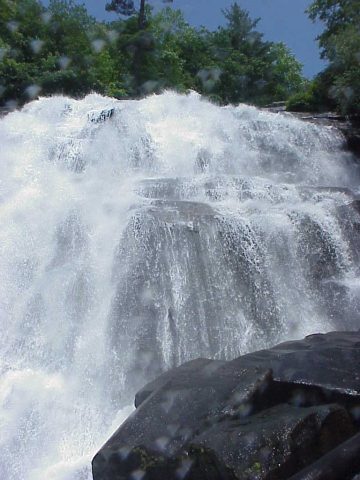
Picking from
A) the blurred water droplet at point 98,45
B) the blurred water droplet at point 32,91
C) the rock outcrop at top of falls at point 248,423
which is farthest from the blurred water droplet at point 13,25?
the rock outcrop at top of falls at point 248,423

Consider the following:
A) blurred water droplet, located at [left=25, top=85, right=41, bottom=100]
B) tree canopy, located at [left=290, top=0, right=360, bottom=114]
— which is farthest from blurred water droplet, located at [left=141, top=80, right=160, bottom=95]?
tree canopy, located at [left=290, top=0, right=360, bottom=114]

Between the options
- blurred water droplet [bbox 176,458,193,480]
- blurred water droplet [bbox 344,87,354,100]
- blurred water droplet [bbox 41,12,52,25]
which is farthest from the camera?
blurred water droplet [bbox 41,12,52,25]

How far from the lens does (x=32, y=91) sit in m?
20.9

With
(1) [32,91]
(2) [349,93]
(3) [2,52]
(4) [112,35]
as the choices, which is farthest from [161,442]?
(4) [112,35]

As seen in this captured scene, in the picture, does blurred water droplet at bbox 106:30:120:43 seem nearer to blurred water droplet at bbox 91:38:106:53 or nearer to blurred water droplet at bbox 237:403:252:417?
blurred water droplet at bbox 91:38:106:53

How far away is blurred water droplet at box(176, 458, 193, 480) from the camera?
3.56 meters

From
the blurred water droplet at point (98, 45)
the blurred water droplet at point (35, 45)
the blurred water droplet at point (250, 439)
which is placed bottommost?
the blurred water droplet at point (250, 439)

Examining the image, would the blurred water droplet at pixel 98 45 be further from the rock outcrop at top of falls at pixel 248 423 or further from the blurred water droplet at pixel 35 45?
the rock outcrop at top of falls at pixel 248 423

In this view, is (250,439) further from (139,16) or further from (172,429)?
(139,16)

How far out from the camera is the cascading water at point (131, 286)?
235 inches

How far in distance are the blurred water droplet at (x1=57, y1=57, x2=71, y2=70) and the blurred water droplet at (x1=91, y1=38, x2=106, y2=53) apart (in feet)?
14.7

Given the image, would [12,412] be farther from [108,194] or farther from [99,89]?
Answer: [99,89]

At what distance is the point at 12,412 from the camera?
5.84m

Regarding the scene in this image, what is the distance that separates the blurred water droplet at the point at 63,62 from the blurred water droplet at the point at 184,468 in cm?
2282
